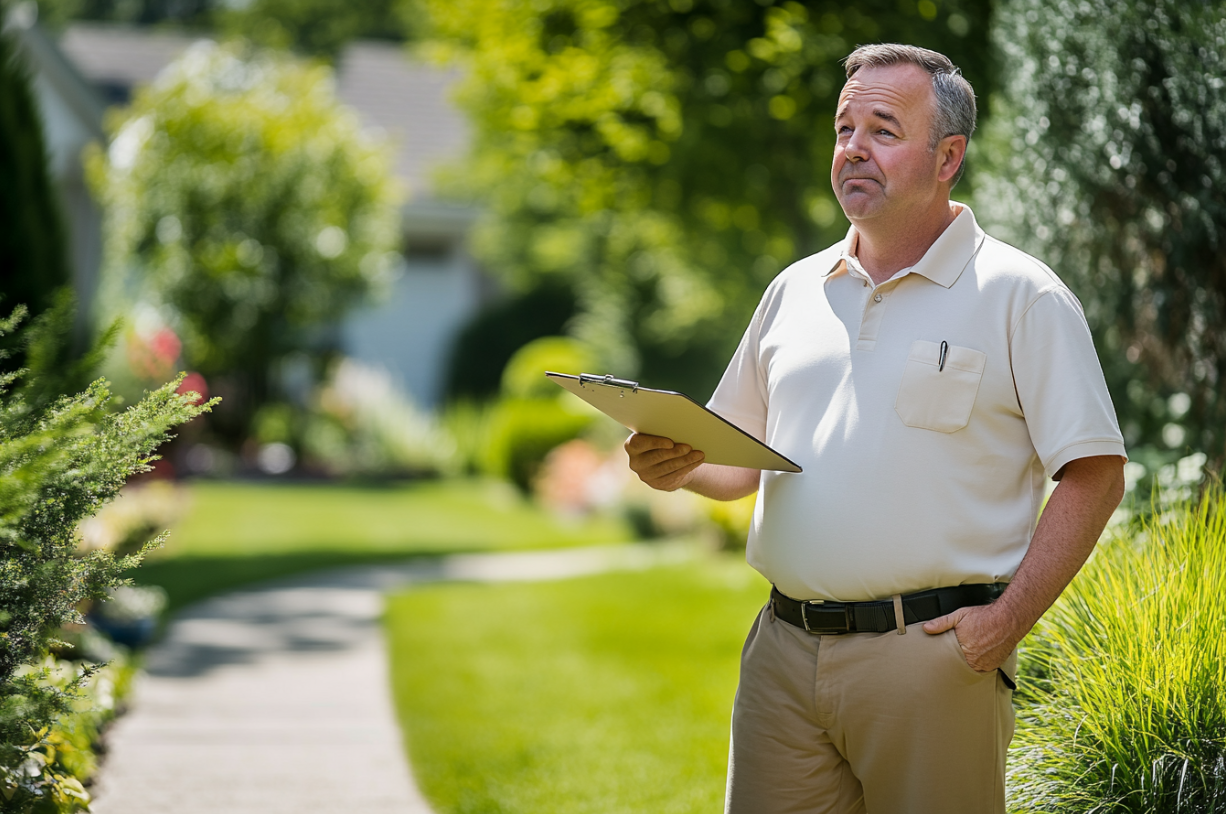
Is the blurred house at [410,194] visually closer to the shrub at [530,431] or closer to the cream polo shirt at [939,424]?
the shrub at [530,431]

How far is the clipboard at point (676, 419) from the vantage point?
2365 mm

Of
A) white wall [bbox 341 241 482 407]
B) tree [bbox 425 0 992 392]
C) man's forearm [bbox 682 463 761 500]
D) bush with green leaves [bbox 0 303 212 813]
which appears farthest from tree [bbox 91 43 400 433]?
man's forearm [bbox 682 463 761 500]

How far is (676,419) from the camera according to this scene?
246 centimetres

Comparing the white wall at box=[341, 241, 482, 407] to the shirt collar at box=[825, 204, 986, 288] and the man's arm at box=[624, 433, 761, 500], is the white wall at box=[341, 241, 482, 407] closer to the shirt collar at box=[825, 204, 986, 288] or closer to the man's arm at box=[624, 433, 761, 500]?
the man's arm at box=[624, 433, 761, 500]

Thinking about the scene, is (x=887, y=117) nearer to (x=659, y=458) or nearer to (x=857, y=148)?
(x=857, y=148)

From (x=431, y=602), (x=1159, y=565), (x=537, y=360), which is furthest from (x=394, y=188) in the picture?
(x=1159, y=565)

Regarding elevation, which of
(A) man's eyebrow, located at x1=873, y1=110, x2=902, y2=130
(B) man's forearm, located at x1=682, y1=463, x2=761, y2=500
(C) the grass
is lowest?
(C) the grass

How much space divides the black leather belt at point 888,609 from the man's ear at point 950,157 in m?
0.86

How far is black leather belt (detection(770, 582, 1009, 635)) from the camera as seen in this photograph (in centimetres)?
238

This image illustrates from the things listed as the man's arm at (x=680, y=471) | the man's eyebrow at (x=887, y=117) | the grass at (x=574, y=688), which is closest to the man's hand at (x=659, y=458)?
the man's arm at (x=680, y=471)

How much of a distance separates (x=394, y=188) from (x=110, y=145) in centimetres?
380

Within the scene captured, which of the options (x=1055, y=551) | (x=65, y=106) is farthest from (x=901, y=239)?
(x=65, y=106)

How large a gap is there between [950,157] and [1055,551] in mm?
852

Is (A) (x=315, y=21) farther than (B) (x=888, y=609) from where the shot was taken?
Yes
